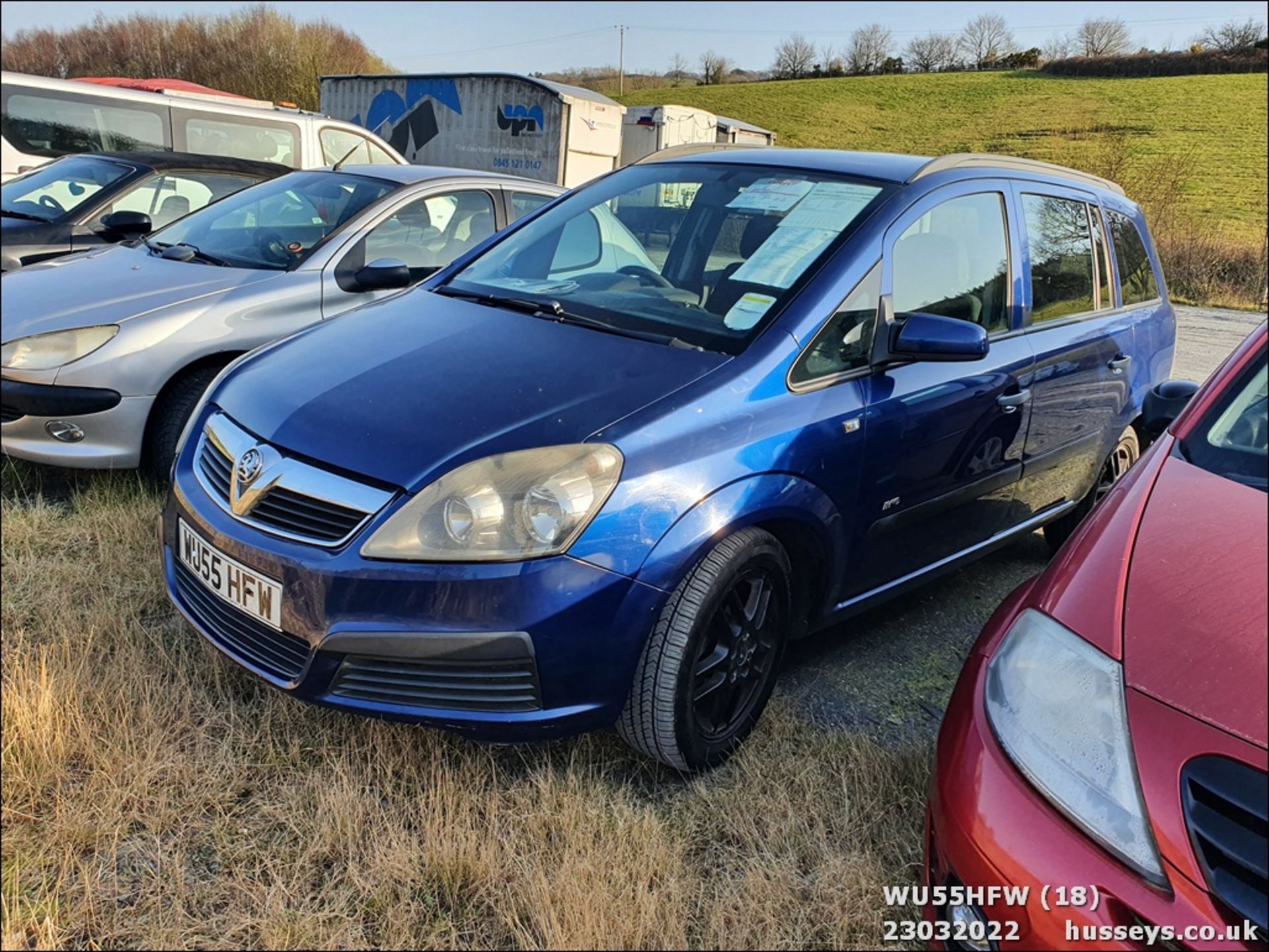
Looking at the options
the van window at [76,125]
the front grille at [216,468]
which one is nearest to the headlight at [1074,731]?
the front grille at [216,468]

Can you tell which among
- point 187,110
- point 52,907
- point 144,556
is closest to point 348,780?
point 52,907

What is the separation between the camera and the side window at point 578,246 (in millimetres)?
3076

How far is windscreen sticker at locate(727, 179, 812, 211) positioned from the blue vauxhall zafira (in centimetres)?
1

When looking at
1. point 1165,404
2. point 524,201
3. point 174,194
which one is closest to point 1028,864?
point 1165,404

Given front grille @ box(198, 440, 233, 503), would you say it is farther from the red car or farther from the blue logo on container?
the blue logo on container

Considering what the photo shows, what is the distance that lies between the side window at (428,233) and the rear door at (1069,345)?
2759 mm

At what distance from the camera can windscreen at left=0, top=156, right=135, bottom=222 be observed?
17.9 ft

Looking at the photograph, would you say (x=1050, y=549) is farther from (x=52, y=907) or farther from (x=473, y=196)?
(x=52, y=907)

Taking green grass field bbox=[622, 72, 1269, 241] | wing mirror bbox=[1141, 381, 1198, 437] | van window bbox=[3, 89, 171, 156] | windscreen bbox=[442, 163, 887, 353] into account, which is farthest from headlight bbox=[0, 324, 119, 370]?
green grass field bbox=[622, 72, 1269, 241]

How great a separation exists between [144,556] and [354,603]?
5.43 feet

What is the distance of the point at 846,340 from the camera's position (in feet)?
8.27

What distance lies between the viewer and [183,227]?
457 centimetres

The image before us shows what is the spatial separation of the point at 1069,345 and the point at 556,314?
1998 mm

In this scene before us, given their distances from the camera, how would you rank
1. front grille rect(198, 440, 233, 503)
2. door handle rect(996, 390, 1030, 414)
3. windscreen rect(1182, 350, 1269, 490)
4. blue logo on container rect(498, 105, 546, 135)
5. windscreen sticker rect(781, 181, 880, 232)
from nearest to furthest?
windscreen rect(1182, 350, 1269, 490) → front grille rect(198, 440, 233, 503) → windscreen sticker rect(781, 181, 880, 232) → door handle rect(996, 390, 1030, 414) → blue logo on container rect(498, 105, 546, 135)
